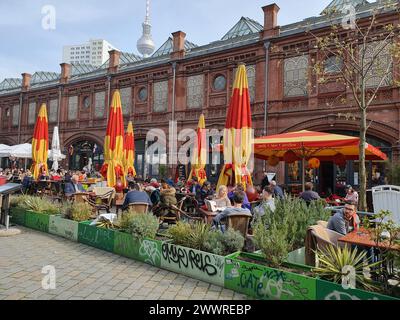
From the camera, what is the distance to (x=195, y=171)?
12.5 meters

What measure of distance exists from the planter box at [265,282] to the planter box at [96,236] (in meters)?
2.67

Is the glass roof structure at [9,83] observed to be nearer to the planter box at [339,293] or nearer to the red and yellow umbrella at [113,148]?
the red and yellow umbrella at [113,148]

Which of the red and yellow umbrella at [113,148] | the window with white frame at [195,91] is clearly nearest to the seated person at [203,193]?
the red and yellow umbrella at [113,148]

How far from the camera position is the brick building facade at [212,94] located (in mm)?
15430

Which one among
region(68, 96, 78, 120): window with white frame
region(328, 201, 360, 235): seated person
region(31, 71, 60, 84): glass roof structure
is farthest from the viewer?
region(31, 71, 60, 84): glass roof structure

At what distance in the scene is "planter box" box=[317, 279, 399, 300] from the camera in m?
3.17

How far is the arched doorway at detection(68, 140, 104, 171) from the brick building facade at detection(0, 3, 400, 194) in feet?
0.29

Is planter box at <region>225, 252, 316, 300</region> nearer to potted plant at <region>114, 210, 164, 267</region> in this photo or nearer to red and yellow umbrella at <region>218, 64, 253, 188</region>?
potted plant at <region>114, 210, 164, 267</region>

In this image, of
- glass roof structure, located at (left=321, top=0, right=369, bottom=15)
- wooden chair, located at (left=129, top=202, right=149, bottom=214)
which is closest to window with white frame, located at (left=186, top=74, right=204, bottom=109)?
glass roof structure, located at (left=321, top=0, right=369, bottom=15)

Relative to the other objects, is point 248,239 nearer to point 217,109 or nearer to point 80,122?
point 217,109
